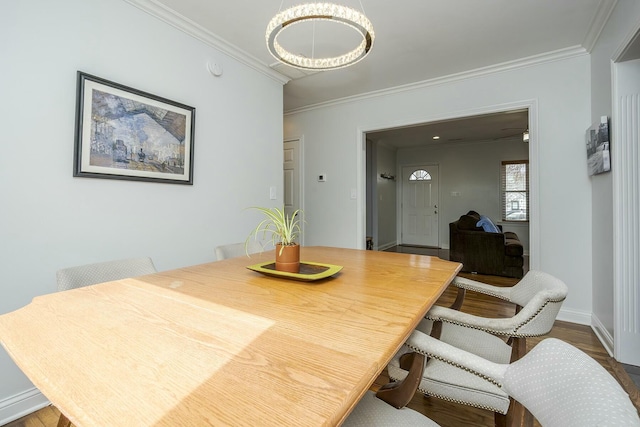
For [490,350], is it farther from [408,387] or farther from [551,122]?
[551,122]

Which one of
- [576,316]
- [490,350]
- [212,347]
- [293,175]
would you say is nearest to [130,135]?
[212,347]

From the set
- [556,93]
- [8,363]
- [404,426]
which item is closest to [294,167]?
Answer: [556,93]

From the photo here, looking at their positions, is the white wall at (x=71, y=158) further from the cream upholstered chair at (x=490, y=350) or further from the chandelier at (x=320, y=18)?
the cream upholstered chair at (x=490, y=350)

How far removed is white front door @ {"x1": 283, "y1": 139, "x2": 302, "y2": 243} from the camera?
4.34 meters

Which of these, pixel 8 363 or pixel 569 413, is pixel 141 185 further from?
pixel 569 413

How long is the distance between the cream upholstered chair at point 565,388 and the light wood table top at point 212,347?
9.9 inches

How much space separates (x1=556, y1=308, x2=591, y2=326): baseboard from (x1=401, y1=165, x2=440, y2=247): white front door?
14.6 feet

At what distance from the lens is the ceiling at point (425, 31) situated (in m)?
2.09

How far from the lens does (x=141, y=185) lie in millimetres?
2041

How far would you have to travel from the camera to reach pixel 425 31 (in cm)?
241

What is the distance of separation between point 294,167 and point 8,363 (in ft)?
11.3

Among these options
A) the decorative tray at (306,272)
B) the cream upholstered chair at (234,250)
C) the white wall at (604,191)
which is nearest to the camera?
the decorative tray at (306,272)

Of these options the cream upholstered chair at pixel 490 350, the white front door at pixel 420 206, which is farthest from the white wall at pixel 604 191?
the white front door at pixel 420 206

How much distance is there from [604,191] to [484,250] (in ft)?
8.22
